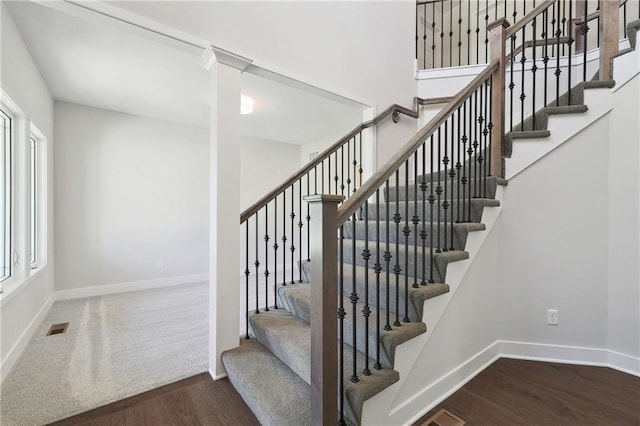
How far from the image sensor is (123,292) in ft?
13.3

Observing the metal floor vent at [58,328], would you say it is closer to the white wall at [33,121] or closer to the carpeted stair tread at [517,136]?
the white wall at [33,121]

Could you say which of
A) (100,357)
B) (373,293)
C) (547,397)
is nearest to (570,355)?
(547,397)

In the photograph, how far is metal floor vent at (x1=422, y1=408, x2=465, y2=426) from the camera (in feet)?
5.17

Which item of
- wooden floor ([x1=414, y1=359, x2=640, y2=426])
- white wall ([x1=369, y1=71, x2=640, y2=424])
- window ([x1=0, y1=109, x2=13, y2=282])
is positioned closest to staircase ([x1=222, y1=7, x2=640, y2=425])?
white wall ([x1=369, y1=71, x2=640, y2=424])

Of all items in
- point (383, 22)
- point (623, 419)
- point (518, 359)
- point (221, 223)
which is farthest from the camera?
point (383, 22)

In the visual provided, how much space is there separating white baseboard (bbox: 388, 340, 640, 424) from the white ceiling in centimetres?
245

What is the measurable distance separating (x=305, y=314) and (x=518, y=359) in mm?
1738

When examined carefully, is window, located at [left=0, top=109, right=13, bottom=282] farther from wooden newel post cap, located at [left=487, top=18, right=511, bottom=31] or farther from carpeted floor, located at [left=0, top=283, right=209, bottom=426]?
wooden newel post cap, located at [left=487, top=18, right=511, bottom=31]

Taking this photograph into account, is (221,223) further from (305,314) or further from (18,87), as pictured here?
(18,87)

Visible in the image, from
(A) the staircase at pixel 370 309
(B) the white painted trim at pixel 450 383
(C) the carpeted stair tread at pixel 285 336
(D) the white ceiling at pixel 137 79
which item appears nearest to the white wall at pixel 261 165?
(D) the white ceiling at pixel 137 79

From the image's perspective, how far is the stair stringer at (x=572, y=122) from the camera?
205cm

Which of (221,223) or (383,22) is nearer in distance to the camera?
(221,223)

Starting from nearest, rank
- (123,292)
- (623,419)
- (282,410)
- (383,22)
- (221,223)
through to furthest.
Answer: (282,410)
(623,419)
(221,223)
(383,22)
(123,292)

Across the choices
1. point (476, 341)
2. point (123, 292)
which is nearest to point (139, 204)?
point (123, 292)
